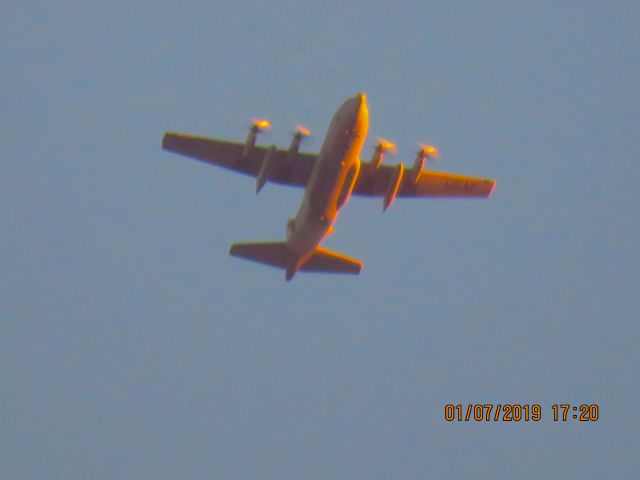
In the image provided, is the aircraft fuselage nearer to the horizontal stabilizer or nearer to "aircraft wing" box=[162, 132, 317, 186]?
the horizontal stabilizer

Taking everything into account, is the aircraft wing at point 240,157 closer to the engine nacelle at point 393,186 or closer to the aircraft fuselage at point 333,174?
the aircraft fuselage at point 333,174

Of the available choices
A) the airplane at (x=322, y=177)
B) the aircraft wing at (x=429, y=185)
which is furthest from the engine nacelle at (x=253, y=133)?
the aircraft wing at (x=429, y=185)

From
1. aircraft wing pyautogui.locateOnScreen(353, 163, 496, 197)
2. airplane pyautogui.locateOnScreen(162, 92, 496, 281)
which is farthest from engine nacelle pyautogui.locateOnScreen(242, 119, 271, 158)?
aircraft wing pyautogui.locateOnScreen(353, 163, 496, 197)

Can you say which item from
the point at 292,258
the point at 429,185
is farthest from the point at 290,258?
the point at 429,185

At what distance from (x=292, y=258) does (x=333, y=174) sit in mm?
6286

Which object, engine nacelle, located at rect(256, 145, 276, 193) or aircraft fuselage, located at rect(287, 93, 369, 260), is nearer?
aircraft fuselage, located at rect(287, 93, 369, 260)

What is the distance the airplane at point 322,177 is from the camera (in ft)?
175

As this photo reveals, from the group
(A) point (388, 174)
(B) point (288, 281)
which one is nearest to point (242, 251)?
(B) point (288, 281)

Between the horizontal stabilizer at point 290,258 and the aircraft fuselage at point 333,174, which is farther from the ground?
the aircraft fuselage at point 333,174

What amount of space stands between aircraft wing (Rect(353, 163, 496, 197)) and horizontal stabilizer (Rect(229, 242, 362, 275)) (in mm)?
3490

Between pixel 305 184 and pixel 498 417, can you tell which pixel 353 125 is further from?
pixel 498 417

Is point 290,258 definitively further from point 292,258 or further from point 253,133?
point 253,133

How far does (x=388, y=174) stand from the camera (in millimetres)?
59750

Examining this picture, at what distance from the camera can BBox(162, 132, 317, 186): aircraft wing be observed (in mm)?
57406
